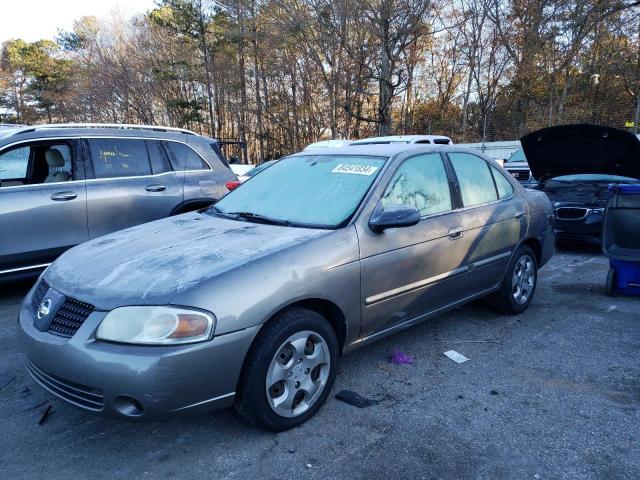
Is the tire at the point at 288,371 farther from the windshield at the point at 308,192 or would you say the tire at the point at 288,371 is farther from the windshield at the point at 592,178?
the windshield at the point at 592,178

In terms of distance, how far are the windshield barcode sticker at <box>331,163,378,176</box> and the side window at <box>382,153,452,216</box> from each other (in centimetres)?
18

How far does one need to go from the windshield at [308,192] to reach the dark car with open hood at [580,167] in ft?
12.8

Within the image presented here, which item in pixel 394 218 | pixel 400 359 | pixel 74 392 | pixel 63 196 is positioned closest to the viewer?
pixel 74 392

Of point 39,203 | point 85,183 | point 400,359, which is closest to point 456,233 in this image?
point 400,359

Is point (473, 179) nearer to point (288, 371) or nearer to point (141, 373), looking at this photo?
point (288, 371)

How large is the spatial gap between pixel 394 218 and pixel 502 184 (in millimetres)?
1956

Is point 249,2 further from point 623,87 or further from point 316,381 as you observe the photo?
point 316,381

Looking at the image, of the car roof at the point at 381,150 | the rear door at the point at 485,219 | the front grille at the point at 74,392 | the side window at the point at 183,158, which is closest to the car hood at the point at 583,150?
the rear door at the point at 485,219

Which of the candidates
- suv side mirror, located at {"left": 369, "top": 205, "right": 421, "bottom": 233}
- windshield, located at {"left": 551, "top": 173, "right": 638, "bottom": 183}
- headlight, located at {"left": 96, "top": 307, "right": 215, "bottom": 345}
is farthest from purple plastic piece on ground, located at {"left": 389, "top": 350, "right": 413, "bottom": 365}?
windshield, located at {"left": 551, "top": 173, "right": 638, "bottom": 183}

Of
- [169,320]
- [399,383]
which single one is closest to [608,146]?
[399,383]

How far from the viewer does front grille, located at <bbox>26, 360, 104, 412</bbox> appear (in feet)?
7.51

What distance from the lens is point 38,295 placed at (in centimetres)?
281

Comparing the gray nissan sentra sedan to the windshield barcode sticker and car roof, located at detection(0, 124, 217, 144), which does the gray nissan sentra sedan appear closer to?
the windshield barcode sticker

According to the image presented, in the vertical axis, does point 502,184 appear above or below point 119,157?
below
